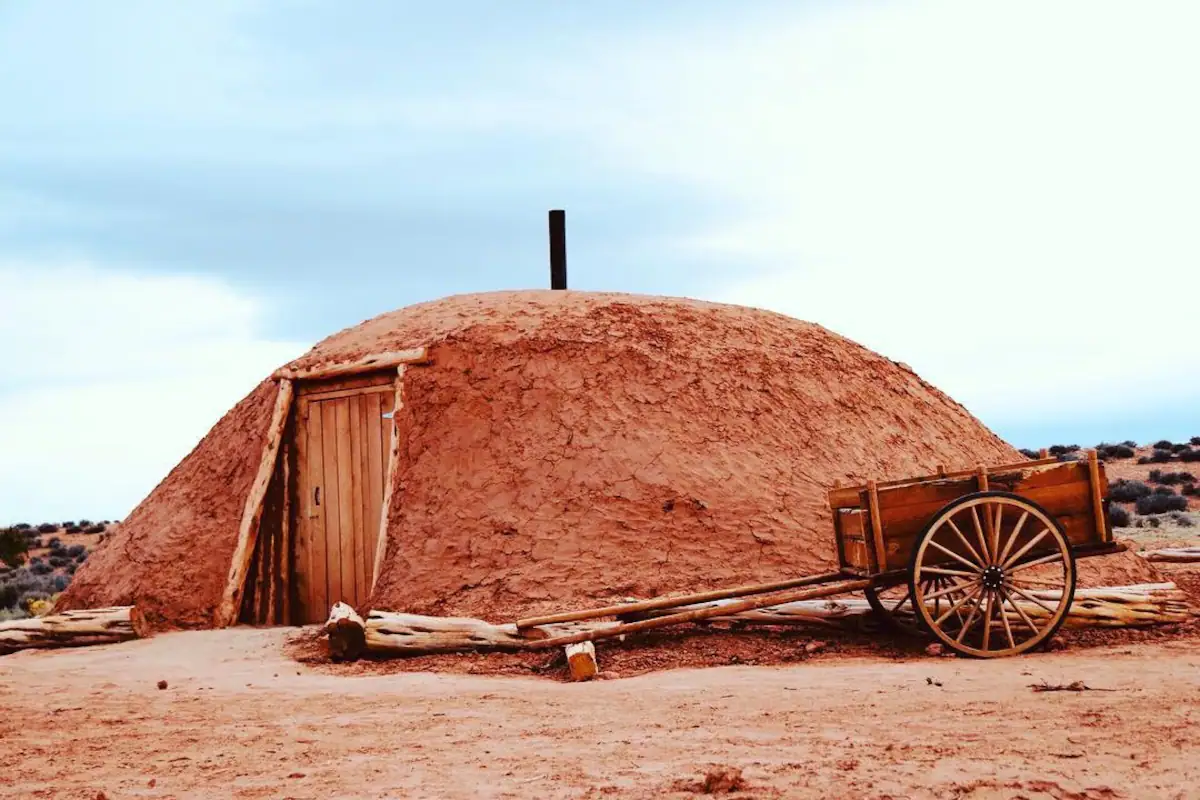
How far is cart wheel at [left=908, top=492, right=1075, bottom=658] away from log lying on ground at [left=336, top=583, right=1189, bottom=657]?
1.60 feet

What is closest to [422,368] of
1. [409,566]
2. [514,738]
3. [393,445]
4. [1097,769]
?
[393,445]

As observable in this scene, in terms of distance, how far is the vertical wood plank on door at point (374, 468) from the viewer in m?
11.0

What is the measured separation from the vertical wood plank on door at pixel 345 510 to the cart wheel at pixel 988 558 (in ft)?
17.9

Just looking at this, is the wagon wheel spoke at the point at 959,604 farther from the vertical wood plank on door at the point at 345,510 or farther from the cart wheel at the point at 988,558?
the vertical wood plank on door at the point at 345,510

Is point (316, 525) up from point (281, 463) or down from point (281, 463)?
down

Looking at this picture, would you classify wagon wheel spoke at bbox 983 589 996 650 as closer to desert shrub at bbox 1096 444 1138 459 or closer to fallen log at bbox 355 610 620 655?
fallen log at bbox 355 610 620 655

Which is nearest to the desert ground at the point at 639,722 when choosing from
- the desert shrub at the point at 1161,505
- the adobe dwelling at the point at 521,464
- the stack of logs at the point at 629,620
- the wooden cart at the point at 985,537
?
the stack of logs at the point at 629,620

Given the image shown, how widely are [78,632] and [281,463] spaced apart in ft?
7.69

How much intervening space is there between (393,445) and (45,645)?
3.60 m

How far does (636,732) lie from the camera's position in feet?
19.0

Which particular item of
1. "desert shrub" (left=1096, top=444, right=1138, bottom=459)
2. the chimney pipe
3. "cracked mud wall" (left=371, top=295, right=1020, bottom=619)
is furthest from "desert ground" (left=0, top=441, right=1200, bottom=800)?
"desert shrub" (left=1096, top=444, right=1138, bottom=459)

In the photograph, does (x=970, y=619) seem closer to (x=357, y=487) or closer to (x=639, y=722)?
(x=639, y=722)

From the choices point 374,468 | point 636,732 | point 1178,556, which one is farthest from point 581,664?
point 1178,556

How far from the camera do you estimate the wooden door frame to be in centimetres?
1086
